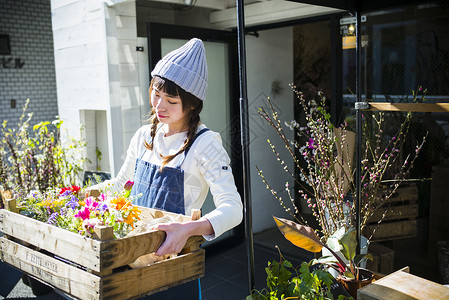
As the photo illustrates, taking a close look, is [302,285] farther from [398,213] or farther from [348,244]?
[398,213]

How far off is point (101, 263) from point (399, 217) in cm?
263

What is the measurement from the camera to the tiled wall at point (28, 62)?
24.9 feet

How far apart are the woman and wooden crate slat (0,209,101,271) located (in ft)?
1.43

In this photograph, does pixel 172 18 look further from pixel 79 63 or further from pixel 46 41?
pixel 46 41

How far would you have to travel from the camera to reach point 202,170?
74.5 inches

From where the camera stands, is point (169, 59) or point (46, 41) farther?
point (46, 41)

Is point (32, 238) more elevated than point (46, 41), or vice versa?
point (46, 41)

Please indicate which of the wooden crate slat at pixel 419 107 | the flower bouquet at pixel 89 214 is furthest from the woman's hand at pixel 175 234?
the wooden crate slat at pixel 419 107

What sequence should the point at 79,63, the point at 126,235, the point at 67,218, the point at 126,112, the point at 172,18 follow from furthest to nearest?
the point at 172,18, the point at 79,63, the point at 126,112, the point at 67,218, the point at 126,235

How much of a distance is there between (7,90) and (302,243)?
7.27 m

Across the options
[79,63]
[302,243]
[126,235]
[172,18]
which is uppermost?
[172,18]

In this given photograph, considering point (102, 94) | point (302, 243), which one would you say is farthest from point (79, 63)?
point (302, 243)

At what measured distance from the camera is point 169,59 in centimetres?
193

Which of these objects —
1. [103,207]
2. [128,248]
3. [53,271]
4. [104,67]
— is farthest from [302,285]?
[104,67]
